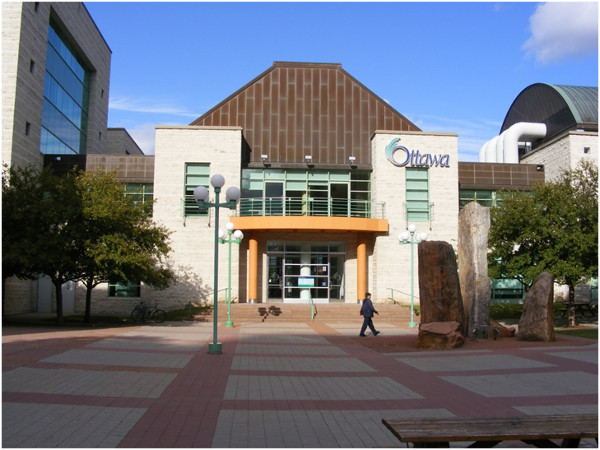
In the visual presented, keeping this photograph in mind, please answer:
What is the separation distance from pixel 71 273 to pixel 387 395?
1629 centimetres

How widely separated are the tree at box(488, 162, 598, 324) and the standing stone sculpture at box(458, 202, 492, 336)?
164 inches

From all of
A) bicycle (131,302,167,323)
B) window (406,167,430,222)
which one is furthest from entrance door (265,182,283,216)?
bicycle (131,302,167,323)

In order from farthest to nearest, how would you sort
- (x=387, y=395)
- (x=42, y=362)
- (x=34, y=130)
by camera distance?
(x=34, y=130) → (x=42, y=362) → (x=387, y=395)

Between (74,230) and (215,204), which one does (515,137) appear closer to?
(215,204)

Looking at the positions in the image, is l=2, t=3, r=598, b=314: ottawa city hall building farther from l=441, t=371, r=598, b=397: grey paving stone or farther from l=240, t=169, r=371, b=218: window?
l=441, t=371, r=598, b=397: grey paving stone

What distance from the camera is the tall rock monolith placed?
16.1 m

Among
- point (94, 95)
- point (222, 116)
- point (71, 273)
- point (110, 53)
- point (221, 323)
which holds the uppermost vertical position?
point (110, 53)

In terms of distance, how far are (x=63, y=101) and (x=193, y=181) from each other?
1119 centimetres

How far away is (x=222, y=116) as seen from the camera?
106 ft

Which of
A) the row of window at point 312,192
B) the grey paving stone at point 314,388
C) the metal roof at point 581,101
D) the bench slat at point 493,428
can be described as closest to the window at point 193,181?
the row of window at point 312,192

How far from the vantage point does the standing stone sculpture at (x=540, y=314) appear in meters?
16.6

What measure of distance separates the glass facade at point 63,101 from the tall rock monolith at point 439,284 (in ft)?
79.8

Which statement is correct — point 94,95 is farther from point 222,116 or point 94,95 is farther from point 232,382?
point 232,382

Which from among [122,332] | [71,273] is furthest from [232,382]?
[71,273]
